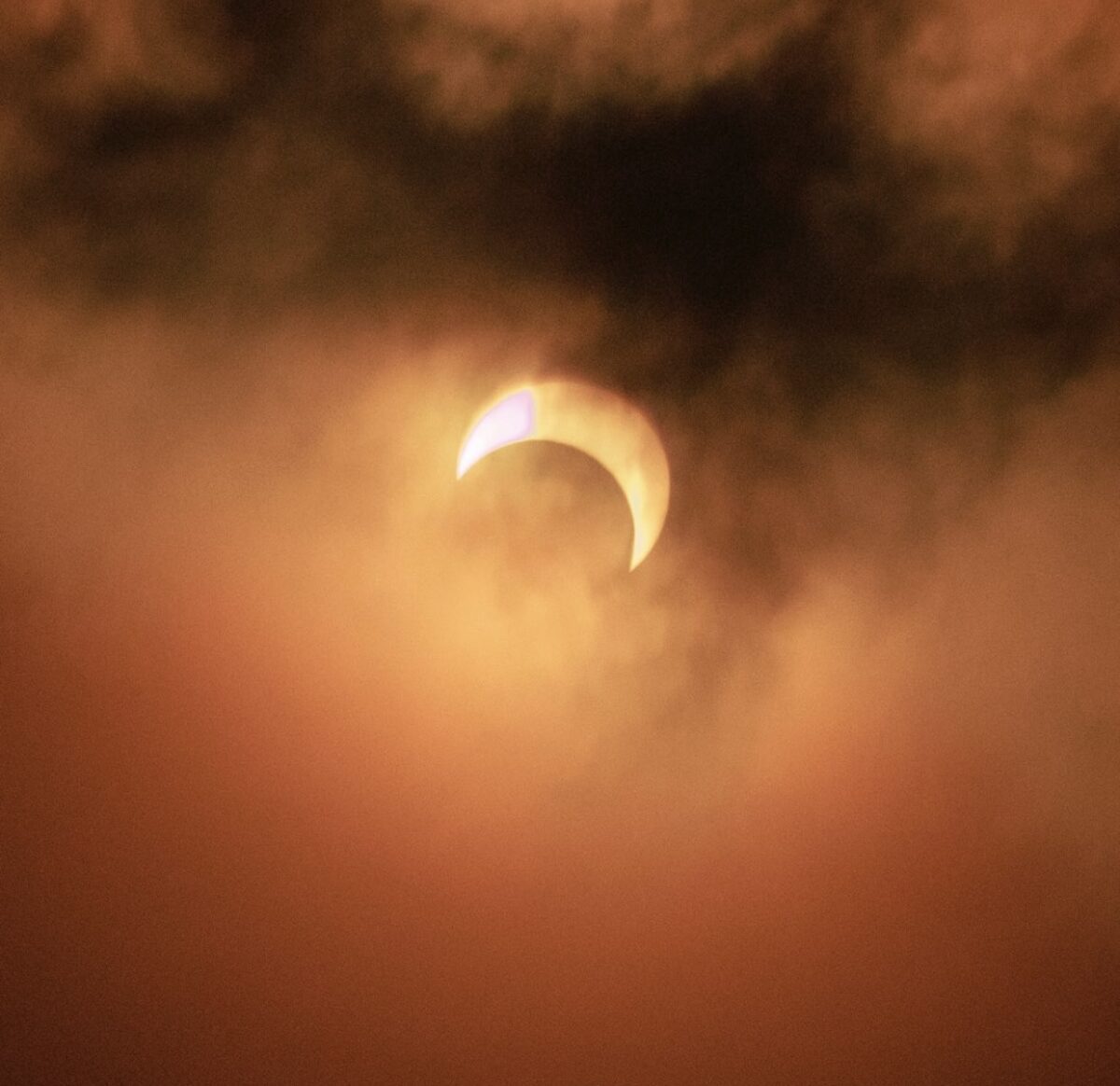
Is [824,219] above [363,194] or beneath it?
above

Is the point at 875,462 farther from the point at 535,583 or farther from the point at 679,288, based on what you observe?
the point at 535,583

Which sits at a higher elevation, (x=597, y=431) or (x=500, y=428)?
(x=597, y=431)

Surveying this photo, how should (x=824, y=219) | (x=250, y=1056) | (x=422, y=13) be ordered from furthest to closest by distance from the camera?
(x=824, y=219) → (x=422, y=13) → (x=250, y=1056)

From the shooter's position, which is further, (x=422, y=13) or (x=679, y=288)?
(x=679, y=288)

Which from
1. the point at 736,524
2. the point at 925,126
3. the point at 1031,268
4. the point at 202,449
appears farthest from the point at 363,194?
the point at 1031,268
